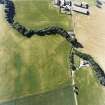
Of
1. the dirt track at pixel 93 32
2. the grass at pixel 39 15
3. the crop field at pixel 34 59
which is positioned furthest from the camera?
the grass at pixel 39 15

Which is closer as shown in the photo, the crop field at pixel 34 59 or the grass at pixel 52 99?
the grass at pixel 52 99

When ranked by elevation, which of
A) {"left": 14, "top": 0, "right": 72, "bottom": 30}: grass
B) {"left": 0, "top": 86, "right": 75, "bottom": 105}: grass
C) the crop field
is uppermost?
{"left": 14, "top": 0, "right": 72, "bottom": 30}: grass

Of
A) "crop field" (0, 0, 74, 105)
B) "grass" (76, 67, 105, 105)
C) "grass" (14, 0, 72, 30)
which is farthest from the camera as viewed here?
"grass" (14, 0, 72, 30)

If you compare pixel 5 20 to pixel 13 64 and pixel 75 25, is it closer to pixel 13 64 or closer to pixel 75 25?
pixel 13 64

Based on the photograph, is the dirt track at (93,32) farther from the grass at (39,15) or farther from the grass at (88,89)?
the grass at (88,89)

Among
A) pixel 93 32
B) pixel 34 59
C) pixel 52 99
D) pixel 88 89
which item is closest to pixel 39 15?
pixel 34 59

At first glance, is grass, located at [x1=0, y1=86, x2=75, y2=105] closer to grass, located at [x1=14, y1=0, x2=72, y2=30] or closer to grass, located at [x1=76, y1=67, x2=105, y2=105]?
grass, located at [x1=76, y1=67, x2=105, y2=105]

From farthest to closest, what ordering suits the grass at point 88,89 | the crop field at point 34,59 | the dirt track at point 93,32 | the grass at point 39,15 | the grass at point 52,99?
the grass at point 39,15
the dirt track at point 93,32
the grass at point 88,89
the crop field at point 34,59
the grass at point 52,99

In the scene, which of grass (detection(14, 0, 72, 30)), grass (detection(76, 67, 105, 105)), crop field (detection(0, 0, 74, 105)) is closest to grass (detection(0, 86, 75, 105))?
crop field (detection(0, 0, 74, 105))

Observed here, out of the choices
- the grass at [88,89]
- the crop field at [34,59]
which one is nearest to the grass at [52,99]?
the crop field at [34,59]
